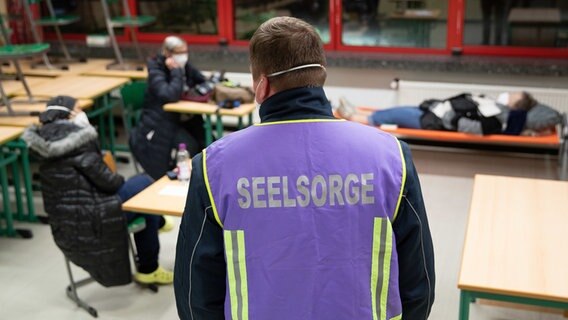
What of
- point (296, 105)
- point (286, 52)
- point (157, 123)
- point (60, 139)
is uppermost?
point (286, 52)

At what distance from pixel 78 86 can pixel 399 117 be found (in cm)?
252

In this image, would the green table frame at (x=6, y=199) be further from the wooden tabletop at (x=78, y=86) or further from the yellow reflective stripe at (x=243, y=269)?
the yellow reflective stripe at (x=243, y=269)

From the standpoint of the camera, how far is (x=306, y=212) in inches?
60.8

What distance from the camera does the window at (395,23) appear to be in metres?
6.27

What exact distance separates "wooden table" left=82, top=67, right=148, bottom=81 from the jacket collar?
4.57 m

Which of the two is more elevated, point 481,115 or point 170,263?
point 481,115

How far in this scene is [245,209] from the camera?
5.08ft

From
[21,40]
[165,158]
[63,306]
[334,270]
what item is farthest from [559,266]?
[21,40]

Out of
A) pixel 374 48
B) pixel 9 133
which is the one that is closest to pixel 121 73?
pixel 9 133

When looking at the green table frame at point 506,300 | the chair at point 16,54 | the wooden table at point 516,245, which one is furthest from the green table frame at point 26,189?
the green table frame at point 506,300

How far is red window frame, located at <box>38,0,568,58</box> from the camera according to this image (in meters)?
6.05

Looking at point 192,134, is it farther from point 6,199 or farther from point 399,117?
point 399,117

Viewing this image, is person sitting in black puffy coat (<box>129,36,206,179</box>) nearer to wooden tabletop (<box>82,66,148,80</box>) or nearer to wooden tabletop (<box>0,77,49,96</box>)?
wooden tabletop (<box>82,66,148,80</box>)

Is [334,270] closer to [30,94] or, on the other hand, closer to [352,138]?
[352,138]
